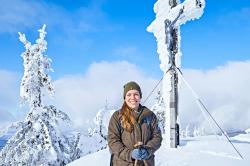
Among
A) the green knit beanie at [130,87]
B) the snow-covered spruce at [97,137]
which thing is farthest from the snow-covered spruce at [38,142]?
the green knit beanie at [130,87]

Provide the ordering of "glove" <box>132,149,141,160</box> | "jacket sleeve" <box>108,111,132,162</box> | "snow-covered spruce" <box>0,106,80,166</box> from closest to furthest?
"glove" <box>132,149,141,160</box>
"jacket sleeve" <box>108,111,132,162</box>
"snow-covered spruce" <box>0,106,80,166</box>

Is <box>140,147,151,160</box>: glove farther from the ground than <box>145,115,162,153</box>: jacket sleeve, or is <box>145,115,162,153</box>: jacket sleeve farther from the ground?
<box>145,115,162,153</box>: jacket sleeve

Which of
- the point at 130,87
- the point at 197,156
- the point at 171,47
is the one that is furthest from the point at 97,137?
the point at 130,87

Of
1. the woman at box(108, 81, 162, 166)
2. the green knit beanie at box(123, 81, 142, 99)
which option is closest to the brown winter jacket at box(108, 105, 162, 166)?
the woman at box(108, 81, 162, 166)

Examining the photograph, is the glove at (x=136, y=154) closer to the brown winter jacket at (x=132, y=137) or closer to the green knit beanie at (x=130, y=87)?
the brown winter jacket at (x=132, y=137)

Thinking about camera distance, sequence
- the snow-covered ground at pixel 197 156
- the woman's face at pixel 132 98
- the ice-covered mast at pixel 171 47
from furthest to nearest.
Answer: the ice-covered mast at pixel 171 47 < the snow-covered ground at pixel 197 156 < the woman's face at pixel 132 98

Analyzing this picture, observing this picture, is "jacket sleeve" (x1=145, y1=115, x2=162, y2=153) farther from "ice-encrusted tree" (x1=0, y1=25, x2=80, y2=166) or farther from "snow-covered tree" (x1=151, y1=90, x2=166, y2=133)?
"snow-covered tree" (x1=151, y1=90, x2=166, y2=133)

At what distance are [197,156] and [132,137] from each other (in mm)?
5422

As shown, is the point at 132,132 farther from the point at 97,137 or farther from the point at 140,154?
the point at 97,137

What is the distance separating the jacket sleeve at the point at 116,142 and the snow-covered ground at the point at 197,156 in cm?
449

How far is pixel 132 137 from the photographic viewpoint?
462cm

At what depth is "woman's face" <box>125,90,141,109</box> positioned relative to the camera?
4.74m

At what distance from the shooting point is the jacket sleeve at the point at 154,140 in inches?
180

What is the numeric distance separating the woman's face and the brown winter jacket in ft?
0.41
